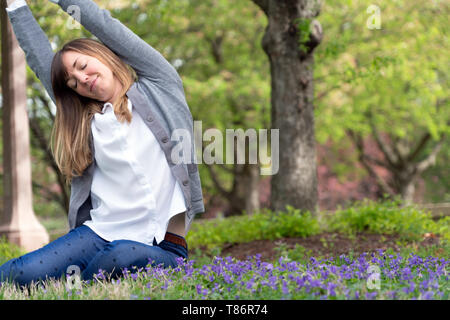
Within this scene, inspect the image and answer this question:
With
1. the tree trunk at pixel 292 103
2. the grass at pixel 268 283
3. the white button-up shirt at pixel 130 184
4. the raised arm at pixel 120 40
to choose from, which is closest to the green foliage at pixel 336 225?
the tree trunk at pixel 292 103

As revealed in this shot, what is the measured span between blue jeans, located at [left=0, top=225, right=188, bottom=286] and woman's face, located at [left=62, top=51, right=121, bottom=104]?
0.77 metres

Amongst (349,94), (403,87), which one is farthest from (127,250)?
(403,87)

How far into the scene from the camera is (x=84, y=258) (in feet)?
8.68

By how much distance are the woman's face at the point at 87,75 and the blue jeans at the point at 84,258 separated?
0.77m

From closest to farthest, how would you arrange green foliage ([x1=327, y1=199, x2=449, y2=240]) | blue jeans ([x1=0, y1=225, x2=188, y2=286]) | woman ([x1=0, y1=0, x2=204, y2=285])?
blue jeans ([x1=0, y1=225, x2=188, y2=286])
woman ([x1=0, y1=0, x2=204, y2=285])
green foliage ([x1=327, y1=199, x2=449, y2=240])

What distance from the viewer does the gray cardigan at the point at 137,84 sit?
9.05 ft

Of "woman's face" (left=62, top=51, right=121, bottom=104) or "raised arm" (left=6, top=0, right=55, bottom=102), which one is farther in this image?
"raised arm" (left=6, top=0, right=55, bottom=102)

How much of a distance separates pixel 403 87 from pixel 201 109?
214 inches

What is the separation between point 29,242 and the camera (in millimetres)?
5957

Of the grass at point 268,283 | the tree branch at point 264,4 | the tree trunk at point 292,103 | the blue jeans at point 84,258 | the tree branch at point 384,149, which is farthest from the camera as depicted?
the tree branch at point 384,149

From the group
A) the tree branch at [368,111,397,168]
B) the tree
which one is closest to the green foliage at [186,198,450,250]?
the tree

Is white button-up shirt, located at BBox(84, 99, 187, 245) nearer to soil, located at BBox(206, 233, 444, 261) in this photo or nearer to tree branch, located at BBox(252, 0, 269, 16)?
soil, located at BBox(206, 233, 444, 261)

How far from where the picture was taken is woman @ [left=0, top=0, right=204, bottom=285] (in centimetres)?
267

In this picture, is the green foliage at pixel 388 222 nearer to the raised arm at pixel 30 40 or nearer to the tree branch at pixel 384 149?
the raised arm at pixel 30 40
